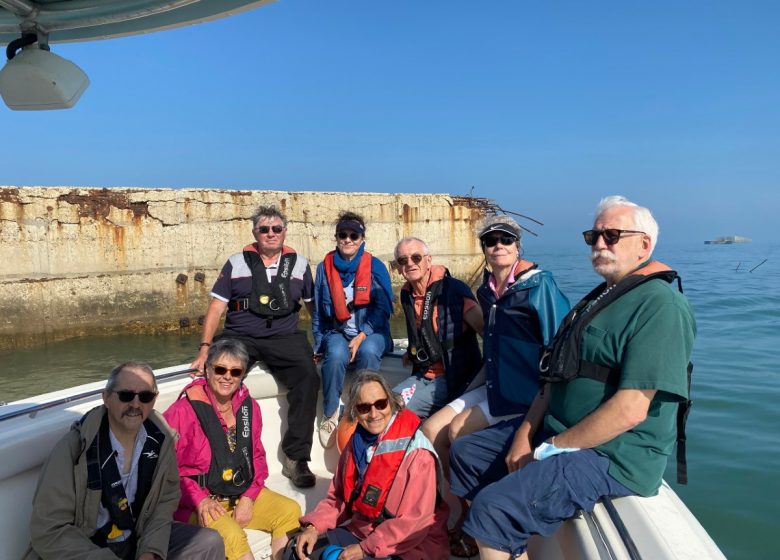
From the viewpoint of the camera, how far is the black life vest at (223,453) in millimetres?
2951

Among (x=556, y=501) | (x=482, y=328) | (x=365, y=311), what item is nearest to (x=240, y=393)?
(x=365, y=311)

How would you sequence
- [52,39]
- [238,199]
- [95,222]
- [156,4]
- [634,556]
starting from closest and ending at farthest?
[634,556], [156,4], [52,39], [95,222], [238,199]

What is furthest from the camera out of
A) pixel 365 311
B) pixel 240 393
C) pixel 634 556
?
pixel 365 311

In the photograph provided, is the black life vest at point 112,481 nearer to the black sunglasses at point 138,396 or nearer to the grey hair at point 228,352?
the black sunglasses at point 138,396

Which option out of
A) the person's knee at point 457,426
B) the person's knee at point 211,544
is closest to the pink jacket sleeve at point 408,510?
the person's knee at point 457,426

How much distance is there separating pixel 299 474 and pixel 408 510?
1444 mm

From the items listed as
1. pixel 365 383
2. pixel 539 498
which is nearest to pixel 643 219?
pixel 539 498

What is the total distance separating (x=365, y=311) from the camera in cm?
403

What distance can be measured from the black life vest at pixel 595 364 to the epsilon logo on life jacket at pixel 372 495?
0.92m

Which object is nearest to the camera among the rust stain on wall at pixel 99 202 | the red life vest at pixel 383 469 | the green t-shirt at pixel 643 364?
the green t-shirt at pixel 643 364

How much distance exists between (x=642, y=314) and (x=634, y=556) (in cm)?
80

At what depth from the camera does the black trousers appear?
12.1 feet

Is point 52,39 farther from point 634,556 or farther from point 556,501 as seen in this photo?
point 634,556

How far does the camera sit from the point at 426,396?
11.2 ft
